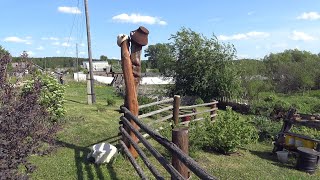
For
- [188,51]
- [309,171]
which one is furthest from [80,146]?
[188,51]

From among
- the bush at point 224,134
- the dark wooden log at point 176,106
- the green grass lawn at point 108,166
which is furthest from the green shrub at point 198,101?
the bush at point 224,134

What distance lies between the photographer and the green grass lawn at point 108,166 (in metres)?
6.42

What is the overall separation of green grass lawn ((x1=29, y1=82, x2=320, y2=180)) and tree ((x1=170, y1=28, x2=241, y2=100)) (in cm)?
1423

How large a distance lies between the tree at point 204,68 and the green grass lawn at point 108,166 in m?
14.2

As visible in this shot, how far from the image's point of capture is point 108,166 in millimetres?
6762

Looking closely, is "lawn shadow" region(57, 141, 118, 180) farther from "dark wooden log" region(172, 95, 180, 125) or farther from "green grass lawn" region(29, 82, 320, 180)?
"dark wooden log" region(172, 95, 180, 125)

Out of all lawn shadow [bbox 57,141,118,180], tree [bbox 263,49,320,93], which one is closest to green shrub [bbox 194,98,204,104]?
lawn shadow [bbox 57,141,118,180]

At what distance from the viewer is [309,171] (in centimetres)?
818

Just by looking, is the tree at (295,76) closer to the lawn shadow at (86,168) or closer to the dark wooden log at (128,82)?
the dark wooden log at (128,82)

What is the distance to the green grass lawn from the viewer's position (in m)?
6.42

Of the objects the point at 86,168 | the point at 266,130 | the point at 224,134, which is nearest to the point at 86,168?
the point at 86,168

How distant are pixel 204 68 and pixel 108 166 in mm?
19368

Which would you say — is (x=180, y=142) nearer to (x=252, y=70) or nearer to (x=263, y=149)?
(x=263, y=149)

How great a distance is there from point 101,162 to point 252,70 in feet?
90.1
